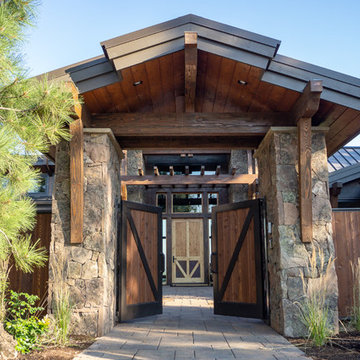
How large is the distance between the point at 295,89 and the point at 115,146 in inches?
101

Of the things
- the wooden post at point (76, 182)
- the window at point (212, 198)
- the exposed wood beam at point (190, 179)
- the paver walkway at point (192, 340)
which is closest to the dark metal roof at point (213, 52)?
the wooden post at point (76, 182)

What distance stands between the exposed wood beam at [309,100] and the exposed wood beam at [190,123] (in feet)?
1.62

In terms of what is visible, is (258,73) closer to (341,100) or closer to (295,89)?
(295,89)

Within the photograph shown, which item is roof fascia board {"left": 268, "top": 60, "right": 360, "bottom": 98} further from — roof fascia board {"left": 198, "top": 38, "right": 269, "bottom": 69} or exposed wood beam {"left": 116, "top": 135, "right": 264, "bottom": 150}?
exposed wood beam {"left": 116, "top": 135, "right": 264, "bottom": 150}

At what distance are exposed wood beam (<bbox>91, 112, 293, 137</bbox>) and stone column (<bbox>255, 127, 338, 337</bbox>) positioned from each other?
9.6 inches

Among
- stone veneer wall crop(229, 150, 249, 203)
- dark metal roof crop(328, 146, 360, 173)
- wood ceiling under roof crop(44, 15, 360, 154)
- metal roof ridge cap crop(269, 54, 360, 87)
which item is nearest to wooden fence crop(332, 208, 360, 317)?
wood ceiling under roof crop(44, 15, 360, 154)

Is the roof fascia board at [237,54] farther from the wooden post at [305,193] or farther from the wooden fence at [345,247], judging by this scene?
the wooden fence at [345,247]

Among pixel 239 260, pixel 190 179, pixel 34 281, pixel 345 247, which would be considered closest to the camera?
pixel 34 281

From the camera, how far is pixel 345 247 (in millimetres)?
5723

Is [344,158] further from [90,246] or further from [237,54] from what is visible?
[90,246]

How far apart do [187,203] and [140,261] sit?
710cm

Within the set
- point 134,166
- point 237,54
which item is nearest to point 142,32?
point 237,54

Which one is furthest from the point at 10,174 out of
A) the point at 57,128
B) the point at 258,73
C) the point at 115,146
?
the point at 258,73

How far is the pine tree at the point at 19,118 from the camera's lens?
3256 mm
